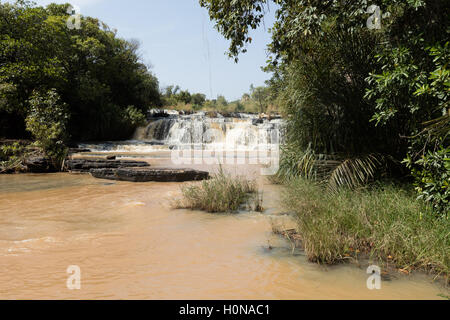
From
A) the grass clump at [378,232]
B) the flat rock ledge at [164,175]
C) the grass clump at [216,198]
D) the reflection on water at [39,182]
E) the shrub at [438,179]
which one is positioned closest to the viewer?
the grass clump at [378,232]

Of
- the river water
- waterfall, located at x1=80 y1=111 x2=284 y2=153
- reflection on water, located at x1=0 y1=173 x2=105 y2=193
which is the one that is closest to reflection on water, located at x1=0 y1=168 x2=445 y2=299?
the river water

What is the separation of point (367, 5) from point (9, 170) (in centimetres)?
1290

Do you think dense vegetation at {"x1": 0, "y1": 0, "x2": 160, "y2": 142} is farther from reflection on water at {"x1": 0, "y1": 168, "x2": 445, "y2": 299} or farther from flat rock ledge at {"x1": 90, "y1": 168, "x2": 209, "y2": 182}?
reflection on water at {"x1": 0, "y1": 168, "x2": 445, "y2": 299}

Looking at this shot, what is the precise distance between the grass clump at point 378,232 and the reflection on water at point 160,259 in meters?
0.20

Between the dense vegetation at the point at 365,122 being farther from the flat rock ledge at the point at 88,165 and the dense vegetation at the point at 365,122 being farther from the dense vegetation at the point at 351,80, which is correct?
the flat rock ledge at the point at 88,165

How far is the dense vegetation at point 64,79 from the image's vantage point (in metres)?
16.1

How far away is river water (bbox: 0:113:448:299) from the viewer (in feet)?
9.77

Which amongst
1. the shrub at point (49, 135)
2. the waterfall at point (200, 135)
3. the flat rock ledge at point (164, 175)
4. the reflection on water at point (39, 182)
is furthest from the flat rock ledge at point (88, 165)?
the waterfall at point (200, 135)

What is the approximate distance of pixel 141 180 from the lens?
9.84 m

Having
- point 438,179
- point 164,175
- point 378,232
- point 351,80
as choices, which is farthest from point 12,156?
point 438,179

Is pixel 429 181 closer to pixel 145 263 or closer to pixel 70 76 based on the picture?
pixel 145 263

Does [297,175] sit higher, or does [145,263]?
[297,175]

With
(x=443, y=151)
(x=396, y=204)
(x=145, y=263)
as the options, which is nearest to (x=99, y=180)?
(x=145, y=263)

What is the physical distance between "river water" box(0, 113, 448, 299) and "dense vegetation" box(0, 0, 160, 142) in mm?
Result: 8211
